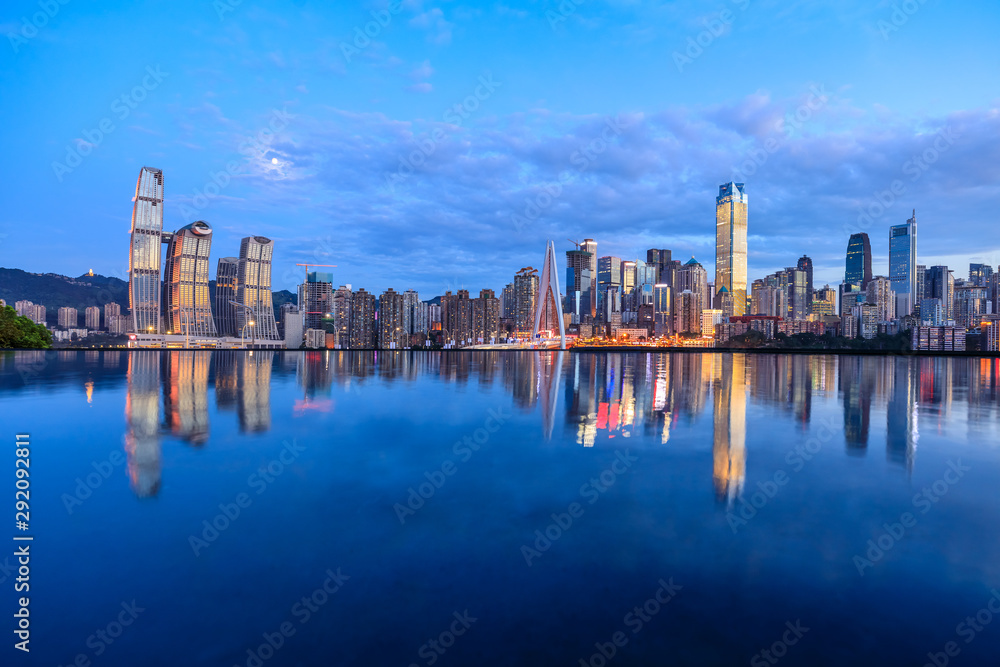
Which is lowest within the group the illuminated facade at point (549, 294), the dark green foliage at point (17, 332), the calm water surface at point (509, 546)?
the calm water surface at point (509, 546)

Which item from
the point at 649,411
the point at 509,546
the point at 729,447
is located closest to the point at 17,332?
the point at 649,411

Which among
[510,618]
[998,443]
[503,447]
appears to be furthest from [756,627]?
[998,443]

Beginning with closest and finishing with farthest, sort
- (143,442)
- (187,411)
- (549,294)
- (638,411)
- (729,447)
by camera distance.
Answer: (729,447)
(143,442)
(187,411)
(638,411)
(549,294)

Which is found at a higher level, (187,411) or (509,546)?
(509,546)

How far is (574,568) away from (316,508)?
545cm

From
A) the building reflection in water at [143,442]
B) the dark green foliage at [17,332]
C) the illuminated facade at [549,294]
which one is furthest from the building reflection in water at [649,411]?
the illuminated facade at [549,294]

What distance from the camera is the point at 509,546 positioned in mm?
8094

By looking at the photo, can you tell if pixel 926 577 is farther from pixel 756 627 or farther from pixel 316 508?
pixel 316 508

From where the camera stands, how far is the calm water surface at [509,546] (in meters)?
5.61

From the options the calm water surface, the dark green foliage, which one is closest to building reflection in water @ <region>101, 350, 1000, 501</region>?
the calm water surface

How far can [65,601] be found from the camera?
6.29 meters

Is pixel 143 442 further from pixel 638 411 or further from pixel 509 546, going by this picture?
pixel 638 411

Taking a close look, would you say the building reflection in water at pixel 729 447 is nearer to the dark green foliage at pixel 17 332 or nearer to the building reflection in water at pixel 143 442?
the building reflection in water at pixel 143 442

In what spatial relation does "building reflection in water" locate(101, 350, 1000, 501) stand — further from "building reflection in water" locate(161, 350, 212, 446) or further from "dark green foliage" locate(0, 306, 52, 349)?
"dark green foliage" locate(0, 306, 52, 349)
